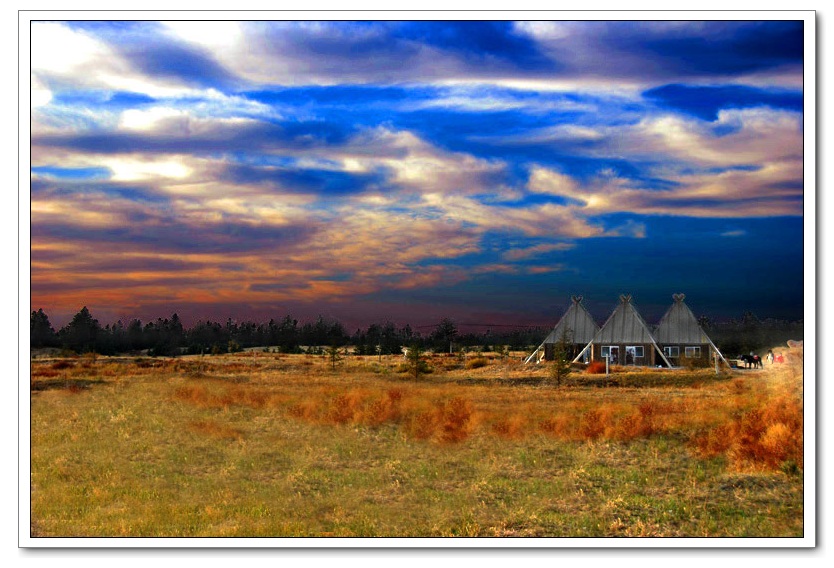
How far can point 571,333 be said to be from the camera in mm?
13117

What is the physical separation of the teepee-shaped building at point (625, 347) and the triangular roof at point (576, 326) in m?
0.45

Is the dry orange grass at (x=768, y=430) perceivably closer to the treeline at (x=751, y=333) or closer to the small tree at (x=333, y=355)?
the treeline at (x=751, y=333)

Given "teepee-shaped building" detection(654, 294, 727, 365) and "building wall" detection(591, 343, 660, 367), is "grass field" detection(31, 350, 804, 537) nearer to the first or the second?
"teepee-shaped building" detection(654, 294, 727, 365)

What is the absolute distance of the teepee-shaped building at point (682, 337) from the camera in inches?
459

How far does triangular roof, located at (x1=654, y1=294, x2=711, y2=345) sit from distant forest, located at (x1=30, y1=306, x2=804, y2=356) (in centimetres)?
34

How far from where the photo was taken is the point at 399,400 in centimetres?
1147

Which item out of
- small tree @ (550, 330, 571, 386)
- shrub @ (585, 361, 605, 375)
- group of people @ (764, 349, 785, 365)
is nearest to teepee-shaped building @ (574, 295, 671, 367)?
shrub @ (585, 361, 605, 375)

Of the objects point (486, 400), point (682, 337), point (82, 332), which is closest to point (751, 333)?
point (682, 337)

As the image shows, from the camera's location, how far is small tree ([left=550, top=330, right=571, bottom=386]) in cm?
1288
